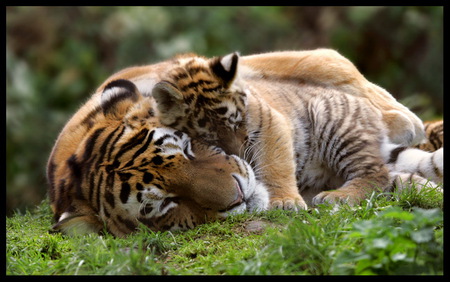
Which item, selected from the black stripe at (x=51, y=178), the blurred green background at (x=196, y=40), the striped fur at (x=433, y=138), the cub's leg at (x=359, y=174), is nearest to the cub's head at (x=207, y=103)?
the cub's leg at (x=359, y=174)

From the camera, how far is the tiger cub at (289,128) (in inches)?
197

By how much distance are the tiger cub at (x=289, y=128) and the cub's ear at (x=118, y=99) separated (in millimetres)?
343

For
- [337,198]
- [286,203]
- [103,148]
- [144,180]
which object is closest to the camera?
[144,180]

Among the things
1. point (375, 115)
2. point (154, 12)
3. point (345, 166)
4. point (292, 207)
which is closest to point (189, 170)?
point (292, 207)

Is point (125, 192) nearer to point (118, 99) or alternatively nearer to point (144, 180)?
point (144, 180)

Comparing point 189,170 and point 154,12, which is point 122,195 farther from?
point 154,12

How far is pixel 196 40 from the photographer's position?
12234 millimetres

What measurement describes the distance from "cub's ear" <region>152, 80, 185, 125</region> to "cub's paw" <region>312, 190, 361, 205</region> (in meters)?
1.43

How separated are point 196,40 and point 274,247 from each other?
9084mm

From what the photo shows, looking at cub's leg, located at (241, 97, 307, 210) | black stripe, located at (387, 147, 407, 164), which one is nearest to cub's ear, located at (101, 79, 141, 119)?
cub's leg, located at (241, 97, 307, 210)

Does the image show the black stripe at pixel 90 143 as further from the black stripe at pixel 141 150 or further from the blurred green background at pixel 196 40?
the blurred green background at pixel 196 40

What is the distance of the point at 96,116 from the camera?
5352 mm

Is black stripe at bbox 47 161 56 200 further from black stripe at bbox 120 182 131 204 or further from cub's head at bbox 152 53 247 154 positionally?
cub's head at bbox 152 53 247 154

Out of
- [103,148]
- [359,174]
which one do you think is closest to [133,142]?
[103,148]
